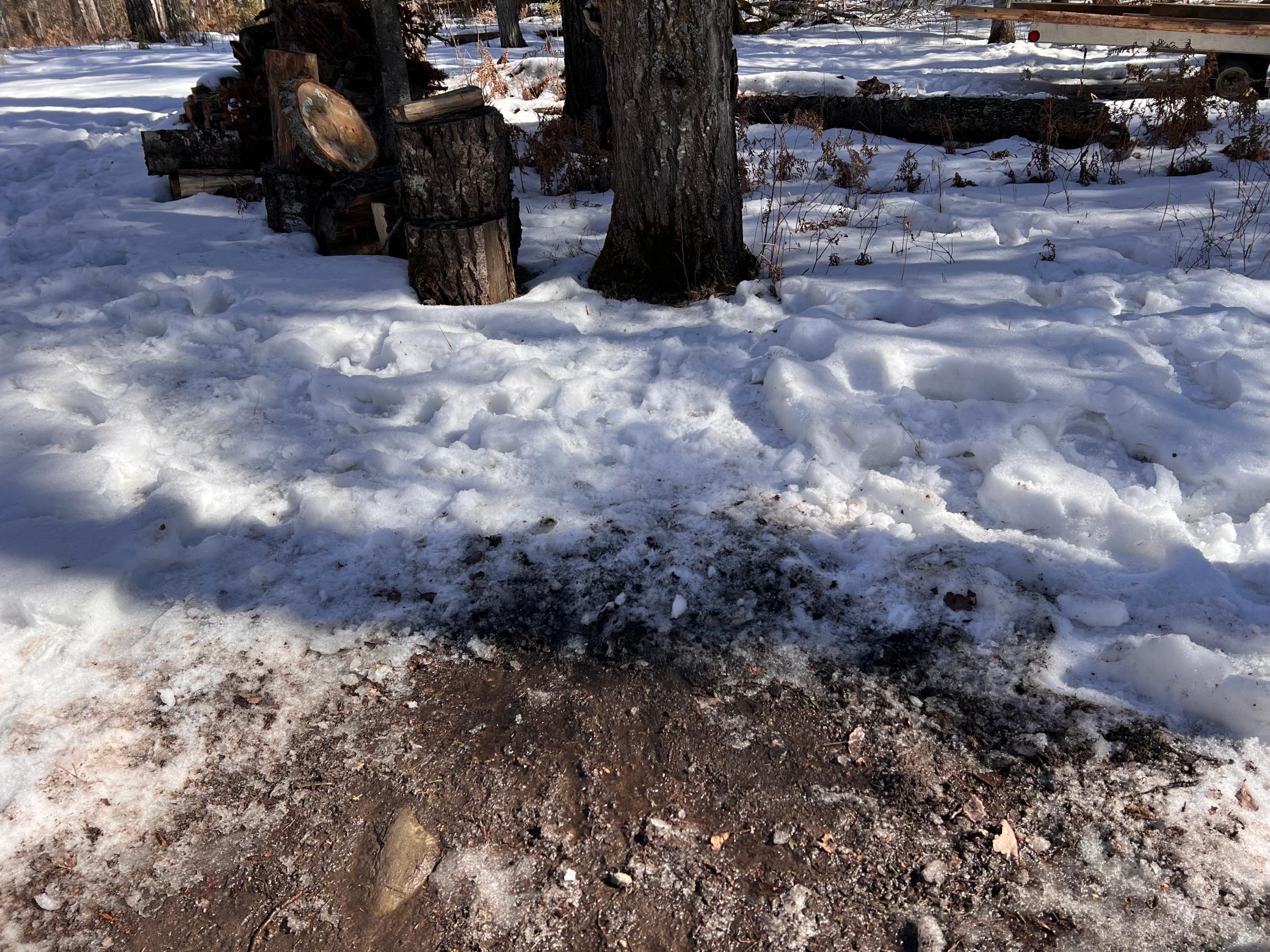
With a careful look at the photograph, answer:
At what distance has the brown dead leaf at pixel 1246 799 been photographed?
2.14 m

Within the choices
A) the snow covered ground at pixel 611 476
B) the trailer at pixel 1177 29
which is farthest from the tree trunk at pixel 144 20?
the trailer at pixel 1177 29

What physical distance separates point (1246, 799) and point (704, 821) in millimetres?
1389

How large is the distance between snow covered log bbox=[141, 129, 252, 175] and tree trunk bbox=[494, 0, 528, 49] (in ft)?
24.8

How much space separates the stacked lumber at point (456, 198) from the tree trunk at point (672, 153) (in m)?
0.66

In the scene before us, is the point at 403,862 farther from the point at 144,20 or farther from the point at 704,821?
the point at 144,20

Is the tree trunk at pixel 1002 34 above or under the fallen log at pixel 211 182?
above

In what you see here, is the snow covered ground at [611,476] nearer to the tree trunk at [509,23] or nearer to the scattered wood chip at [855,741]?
the scattered wood chip at [855,741]

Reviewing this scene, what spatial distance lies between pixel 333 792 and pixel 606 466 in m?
1.73

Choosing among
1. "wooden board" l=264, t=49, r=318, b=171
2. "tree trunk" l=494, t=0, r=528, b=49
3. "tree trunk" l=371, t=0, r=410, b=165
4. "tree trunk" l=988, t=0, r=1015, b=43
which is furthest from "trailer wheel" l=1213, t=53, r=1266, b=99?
"tree trunk" l=494, t=0, r=528, b=49

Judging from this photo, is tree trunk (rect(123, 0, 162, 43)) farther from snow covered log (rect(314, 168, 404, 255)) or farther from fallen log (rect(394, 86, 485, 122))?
fallen log (rect(394, 86, 485, 122))

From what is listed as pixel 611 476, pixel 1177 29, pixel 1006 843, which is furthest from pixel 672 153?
pixel 1177 29

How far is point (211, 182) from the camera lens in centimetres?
705

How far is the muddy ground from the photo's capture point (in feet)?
6.61

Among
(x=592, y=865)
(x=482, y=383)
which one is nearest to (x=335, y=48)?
(x=482, y=383)
